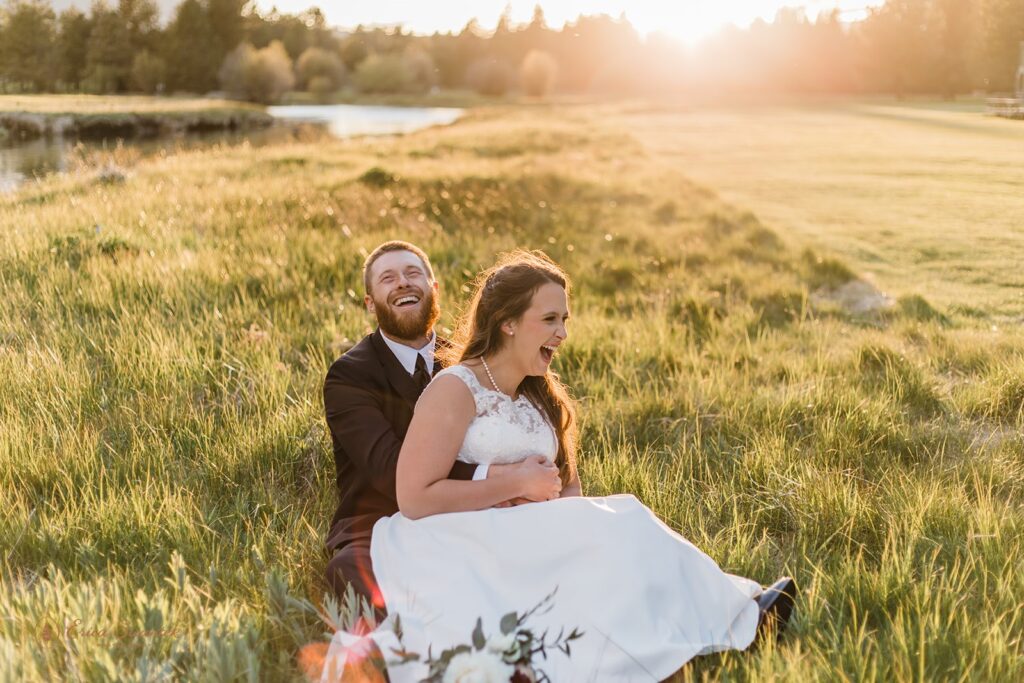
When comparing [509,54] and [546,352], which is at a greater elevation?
[509,54]

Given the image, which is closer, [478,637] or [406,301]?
[478,637]

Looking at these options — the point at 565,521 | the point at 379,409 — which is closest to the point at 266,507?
the point at 379,409

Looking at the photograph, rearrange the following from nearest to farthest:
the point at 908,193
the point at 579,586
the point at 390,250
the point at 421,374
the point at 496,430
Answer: the point at 579,586, the point at 496,430, the point at 421,374, the point at 390,250, the point at 908,193

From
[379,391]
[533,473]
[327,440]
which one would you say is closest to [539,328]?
[533,473]

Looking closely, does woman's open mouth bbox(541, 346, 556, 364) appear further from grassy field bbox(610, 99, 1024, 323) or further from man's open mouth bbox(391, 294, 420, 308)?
grassy field bbox(610, 99, 1024, 323)

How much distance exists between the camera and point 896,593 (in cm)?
286

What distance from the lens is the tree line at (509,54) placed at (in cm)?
800

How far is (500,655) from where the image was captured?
2.16 metres

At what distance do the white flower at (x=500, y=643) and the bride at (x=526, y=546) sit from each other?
0.72 feet

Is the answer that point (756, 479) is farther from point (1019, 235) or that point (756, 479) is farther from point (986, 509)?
point (1019, 235)

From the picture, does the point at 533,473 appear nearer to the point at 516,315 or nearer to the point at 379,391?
the point at 516,315

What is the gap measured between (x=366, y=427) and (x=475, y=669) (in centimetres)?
141

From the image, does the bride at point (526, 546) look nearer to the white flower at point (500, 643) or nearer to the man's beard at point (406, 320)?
the white flower at point (500, 643)

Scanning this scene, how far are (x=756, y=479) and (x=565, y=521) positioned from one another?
187 cm
